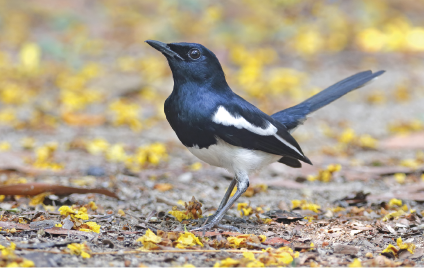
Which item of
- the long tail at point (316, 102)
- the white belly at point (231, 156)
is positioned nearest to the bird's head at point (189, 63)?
the white belly at point (231, 156)

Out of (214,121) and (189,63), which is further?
(189,63)

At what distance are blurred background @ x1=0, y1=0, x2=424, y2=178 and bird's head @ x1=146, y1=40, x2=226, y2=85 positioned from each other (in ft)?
7.03

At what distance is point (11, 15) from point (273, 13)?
6587 mm

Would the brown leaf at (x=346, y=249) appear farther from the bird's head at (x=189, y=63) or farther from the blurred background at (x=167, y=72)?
the blurred background at (x=167, y=72)

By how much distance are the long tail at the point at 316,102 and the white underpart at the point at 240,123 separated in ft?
1.83

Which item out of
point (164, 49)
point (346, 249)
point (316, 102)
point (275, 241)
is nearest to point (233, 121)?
point (164, 49)

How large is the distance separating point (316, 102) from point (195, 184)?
4.91ft

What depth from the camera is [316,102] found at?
14.8 feet

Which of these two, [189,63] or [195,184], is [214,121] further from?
[195,184]

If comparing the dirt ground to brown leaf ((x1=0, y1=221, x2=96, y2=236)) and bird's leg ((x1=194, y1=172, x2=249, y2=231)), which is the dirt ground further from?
bird's leg ((x1=194, y1=172, x2=249, y2=231))

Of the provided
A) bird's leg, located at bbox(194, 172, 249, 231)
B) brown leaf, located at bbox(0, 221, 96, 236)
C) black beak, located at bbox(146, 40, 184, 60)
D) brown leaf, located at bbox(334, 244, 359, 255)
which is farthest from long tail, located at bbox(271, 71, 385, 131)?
brown leaf, located at bbox(0, 221, 96, 236)

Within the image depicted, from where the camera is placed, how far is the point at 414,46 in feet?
36.6

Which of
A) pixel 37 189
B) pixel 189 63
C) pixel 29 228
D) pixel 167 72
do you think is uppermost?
pixel 167 72

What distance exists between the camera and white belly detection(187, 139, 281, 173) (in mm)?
3506
